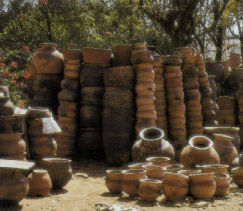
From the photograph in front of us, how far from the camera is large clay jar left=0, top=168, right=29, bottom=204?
13.2ft

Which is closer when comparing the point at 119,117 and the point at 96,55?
the point at 119,117

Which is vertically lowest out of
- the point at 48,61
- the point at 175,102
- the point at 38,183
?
the point at 38,183

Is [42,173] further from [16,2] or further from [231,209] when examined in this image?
[16,2]

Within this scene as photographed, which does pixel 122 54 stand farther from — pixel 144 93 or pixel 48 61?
pixel 48 61

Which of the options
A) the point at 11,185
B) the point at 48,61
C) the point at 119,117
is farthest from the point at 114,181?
the point at 48,61

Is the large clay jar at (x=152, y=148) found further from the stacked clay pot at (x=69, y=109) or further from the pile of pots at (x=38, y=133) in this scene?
the stacked clay pot at (x=69, y=109)

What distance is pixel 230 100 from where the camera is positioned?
991cm

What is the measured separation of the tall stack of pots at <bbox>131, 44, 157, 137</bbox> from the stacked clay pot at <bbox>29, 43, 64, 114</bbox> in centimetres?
185

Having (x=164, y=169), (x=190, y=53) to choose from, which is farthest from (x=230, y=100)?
(x=164, y=169)

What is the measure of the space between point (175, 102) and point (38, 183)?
4.07 meters

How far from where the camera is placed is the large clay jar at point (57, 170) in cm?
512

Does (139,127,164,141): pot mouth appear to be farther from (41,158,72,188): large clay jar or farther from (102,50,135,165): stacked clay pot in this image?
(41,158,72,188): large clay jar

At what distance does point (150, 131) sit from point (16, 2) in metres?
9.87

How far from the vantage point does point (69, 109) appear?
765cm
